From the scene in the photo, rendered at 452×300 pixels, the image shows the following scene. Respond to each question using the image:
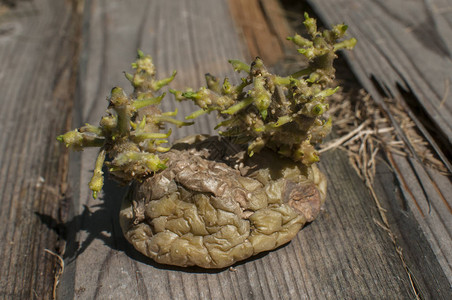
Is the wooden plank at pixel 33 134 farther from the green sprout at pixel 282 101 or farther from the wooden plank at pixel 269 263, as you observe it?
the green sprout at pixel 282 101

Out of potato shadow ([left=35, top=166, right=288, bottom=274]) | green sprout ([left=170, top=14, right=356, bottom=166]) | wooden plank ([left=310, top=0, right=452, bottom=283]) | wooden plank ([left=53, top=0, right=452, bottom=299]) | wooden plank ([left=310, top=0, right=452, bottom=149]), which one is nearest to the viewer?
green sprout ([left=170, top=14, right=356, bottom=166])

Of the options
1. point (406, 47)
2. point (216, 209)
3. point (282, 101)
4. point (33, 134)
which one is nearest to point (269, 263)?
point (216, 209)

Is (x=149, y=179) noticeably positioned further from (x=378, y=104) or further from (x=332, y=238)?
(x=378, y=104)

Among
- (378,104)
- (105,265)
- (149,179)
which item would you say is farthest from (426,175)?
(105,265)

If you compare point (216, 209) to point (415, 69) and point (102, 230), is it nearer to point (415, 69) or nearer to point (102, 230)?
point (102, 230)

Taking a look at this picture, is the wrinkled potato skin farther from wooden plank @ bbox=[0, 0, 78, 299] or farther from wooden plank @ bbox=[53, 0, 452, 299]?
wooden plank @ bbox=[0, 0, 78, 299]

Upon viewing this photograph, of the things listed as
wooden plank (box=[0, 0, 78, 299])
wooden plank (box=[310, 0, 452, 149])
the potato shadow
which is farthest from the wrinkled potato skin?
wooden plank (box=[310, 0, 452, 149])
